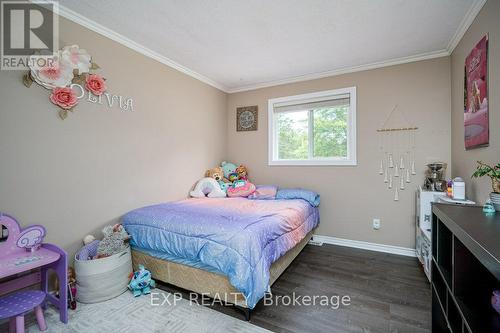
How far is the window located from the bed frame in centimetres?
177

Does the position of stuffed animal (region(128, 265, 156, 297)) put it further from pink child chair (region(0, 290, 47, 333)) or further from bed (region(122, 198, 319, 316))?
pink child chair (region(0, 290, 47, 333))

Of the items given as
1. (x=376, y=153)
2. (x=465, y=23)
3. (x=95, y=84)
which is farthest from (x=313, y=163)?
(x=95, y=84)

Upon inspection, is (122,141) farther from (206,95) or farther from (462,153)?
(462,153)

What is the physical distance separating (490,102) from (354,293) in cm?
193

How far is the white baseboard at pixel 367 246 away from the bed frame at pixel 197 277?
1244mm

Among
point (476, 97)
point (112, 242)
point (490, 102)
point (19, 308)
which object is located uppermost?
point (476, 97)

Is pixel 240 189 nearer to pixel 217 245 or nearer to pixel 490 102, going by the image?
pixel 217 245

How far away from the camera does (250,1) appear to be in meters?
1.96

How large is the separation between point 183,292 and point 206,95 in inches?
114

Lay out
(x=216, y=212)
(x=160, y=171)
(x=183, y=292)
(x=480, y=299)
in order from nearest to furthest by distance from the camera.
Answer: (x=480, y=299), (x=183, y=292), (x=216, y=212), (x=160, y=171)

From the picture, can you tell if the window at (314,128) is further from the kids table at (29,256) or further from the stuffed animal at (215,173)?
the kids table at (29,256)

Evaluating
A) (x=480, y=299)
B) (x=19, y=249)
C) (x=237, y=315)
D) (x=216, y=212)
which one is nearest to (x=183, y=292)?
(x=237, y=315)

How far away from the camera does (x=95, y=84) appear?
2.30 metres

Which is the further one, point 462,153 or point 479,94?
point 462,153
